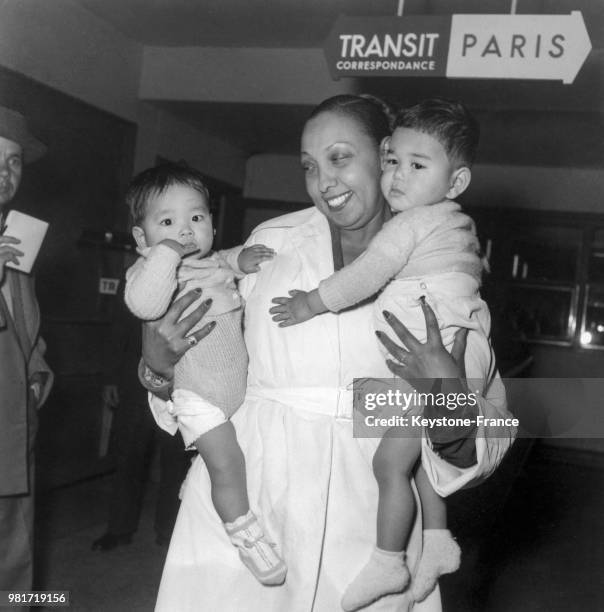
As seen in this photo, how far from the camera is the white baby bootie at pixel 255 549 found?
3.31 ft

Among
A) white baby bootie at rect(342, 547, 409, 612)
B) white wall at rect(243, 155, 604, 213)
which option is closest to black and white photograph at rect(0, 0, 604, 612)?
white baby bootie at rect(342, 547, 409, 612)

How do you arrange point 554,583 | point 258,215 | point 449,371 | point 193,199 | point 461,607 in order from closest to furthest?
point 449,371, point 193,199, point 461,607, point 554,583, point 258,215

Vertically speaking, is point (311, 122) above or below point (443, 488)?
above

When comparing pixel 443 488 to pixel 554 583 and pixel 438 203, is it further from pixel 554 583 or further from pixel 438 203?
pixel 554 583

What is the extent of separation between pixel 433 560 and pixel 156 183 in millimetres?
704

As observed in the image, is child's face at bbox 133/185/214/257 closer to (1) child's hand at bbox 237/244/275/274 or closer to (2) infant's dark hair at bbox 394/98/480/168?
(1) child's hand at bbox 237/244/275/274

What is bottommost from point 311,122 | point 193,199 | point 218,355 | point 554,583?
point 554,583

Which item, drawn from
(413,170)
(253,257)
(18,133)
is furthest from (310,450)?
(18,133)

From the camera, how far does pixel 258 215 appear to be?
5.26m

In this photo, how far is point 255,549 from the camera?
1.01 meters

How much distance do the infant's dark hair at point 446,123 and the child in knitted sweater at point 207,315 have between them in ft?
0.96

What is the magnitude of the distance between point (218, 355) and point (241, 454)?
15 cm

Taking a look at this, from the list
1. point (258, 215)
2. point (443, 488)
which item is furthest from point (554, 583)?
point (258, 215)

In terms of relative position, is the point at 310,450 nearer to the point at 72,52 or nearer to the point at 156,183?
the point at 156,183
